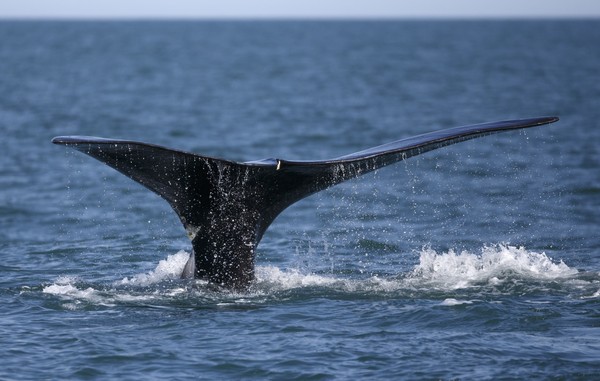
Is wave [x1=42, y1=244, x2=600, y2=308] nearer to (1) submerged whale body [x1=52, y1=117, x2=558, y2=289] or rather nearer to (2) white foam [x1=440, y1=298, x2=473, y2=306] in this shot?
(2) white foam [x1=440, y1=298, x2=473, y2=306]

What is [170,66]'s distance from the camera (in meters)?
70.0

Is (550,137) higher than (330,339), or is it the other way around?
(550,137)

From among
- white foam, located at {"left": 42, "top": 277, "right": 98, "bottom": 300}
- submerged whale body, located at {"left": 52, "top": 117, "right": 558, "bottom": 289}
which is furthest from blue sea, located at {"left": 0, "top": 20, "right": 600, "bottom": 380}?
submerged whale body, located at {"left": 52, "top": 117, "right": 558, "bottom": 289}

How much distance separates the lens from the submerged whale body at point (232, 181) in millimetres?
8672

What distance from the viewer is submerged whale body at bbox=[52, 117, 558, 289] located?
867 centimetres

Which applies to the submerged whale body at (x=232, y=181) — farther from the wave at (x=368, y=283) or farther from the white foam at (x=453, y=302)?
the white foam at (x=453, y=302)

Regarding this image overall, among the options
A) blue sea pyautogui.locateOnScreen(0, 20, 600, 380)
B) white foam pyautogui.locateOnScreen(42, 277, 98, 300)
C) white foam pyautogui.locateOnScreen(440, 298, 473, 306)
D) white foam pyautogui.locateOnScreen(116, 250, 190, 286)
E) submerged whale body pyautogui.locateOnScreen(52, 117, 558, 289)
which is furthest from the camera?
white foam pyautogui.locateOnScreen(116, 250, 190, 286)

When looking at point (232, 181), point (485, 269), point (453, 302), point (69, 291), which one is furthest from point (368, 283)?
point (69, 291)

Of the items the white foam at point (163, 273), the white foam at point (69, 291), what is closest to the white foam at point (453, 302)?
the white foam at point (163, 273)

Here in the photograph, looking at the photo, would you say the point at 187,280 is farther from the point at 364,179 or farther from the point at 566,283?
the point at 364,179

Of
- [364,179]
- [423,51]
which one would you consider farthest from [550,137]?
[423,51]

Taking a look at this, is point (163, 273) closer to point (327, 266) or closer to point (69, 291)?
point (69, 291)

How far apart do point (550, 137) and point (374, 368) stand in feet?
60.9

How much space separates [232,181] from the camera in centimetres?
898
